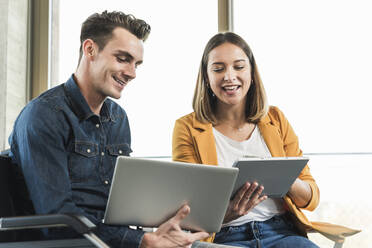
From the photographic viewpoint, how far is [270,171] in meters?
1.31

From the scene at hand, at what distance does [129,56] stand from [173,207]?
0.56 m

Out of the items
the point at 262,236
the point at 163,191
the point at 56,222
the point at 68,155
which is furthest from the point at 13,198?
the point at 262,236

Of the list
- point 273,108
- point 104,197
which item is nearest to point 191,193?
point 104,197

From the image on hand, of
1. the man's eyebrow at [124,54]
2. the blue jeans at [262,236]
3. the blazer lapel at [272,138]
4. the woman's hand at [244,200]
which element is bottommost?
the blue jeans at [262,236]

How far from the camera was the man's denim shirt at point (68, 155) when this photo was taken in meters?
1.15

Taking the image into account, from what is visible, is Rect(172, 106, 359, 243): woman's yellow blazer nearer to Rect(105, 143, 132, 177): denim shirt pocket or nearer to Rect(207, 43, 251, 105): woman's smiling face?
Rect(207, 43, 251, 105): woman's smiling face

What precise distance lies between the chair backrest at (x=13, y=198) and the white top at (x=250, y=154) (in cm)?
71

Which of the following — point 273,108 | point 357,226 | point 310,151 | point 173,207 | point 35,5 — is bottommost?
point 357,226

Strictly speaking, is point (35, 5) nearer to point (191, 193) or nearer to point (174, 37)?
point (174, 37)

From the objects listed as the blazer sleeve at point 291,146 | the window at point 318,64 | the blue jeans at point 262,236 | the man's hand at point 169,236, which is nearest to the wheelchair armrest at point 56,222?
the man's hand at point 169,236

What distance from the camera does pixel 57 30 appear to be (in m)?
2.97

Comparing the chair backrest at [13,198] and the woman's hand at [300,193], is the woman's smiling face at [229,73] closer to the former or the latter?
the woman's hand at [300,193]

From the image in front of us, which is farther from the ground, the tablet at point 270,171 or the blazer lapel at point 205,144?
the blazer lapel at point 205,144

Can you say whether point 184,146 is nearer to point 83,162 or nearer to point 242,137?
point 242,137
